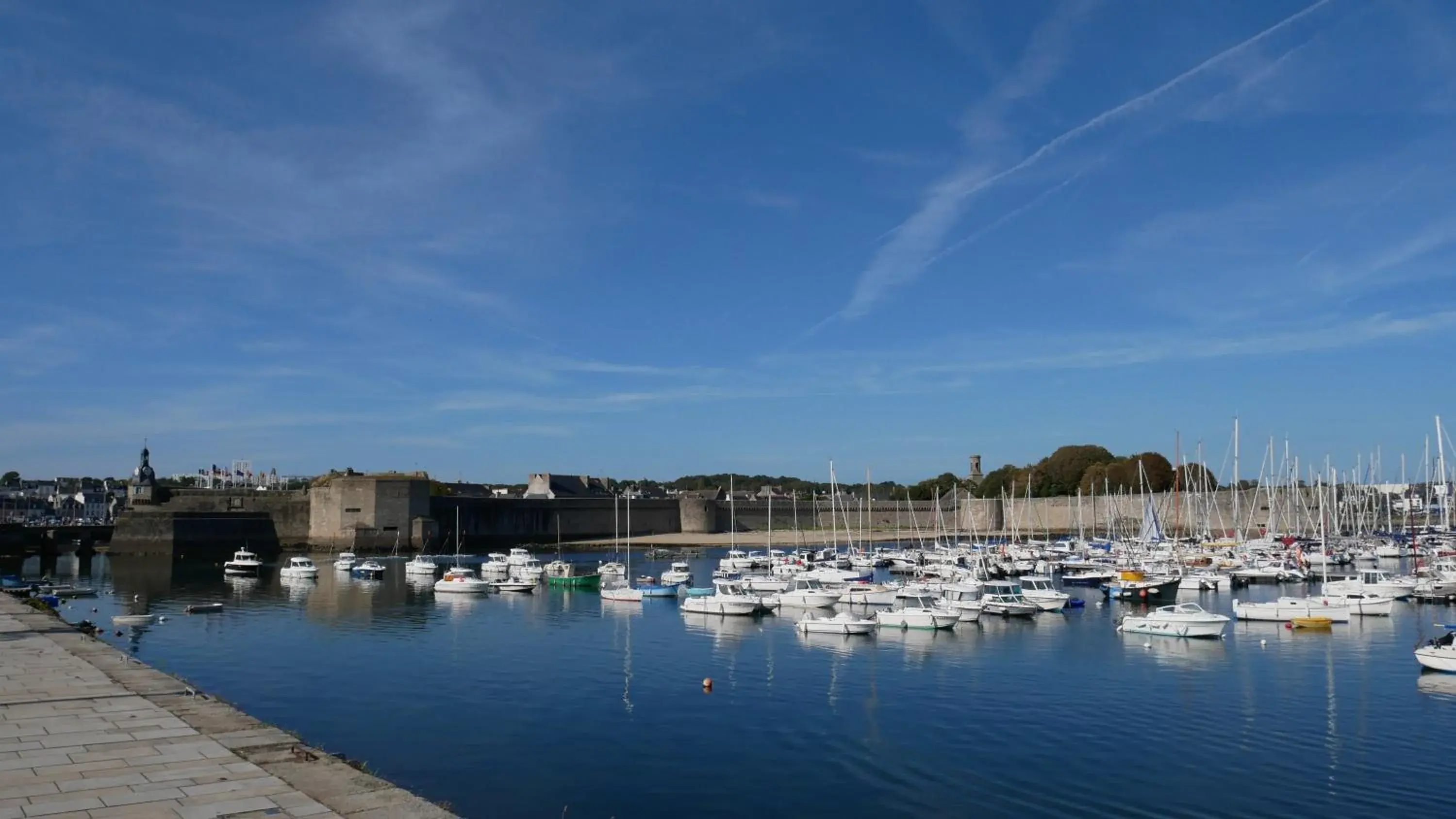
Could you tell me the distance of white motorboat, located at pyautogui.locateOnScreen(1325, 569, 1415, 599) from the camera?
3891 centimetres

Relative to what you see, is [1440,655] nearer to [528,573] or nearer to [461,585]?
[461,585]

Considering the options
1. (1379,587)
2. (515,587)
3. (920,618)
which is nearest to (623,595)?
(515,587)

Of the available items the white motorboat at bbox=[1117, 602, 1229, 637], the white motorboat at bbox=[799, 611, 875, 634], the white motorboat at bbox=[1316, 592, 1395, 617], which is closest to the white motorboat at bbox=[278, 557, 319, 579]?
the white motorboat at bbox=[799, 611, 875, 634]

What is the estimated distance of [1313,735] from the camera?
1903 cm

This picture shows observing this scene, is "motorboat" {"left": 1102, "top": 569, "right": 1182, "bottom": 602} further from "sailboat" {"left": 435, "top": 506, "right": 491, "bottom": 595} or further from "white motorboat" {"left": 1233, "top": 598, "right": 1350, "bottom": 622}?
"sailboat" {"left": 435, "top": 506, "right": 491, "bottom": 595}

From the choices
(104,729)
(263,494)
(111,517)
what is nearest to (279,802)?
(104,729)

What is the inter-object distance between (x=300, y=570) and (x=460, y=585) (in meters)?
12.5

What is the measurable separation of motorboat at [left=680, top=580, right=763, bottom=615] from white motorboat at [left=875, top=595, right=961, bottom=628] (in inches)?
210

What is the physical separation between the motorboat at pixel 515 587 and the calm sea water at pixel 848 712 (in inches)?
450

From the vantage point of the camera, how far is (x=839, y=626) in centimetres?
3272

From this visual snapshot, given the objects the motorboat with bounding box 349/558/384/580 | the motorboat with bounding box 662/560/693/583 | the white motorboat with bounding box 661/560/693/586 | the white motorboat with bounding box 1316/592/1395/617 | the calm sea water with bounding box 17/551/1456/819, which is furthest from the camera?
the motorboat with bounding box 349/558/384/580

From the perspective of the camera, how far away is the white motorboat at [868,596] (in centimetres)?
3947

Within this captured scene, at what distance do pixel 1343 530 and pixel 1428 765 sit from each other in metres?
80.4

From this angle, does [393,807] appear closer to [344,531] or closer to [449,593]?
[449,593]
